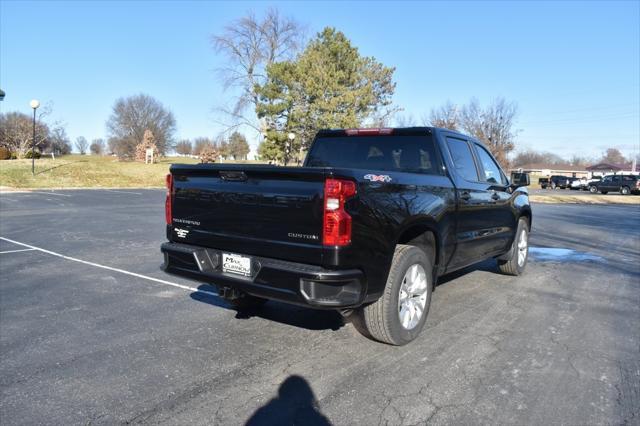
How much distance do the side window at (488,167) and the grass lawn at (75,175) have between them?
2619cm

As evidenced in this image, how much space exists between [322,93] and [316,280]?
32.4 m

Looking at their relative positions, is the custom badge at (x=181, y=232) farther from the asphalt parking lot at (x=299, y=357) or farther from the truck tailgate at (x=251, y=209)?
the asphalt parking lot at (x=299, y=357)

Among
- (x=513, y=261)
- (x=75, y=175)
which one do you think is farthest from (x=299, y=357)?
(x=75, y=175)

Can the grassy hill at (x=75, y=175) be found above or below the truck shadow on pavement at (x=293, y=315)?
above

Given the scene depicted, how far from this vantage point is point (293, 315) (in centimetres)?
477

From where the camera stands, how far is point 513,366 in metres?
3.59

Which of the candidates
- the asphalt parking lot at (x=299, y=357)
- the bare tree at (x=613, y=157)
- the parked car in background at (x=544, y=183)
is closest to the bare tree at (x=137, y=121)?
the parked car in background at (x=544, y=183)

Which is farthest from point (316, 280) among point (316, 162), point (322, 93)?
point (322, 93)

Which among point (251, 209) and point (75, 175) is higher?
point (75, 175)

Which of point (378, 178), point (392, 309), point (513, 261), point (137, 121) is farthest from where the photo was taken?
point (137, 121)

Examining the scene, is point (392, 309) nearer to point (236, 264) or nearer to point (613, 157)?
point (236, 264)

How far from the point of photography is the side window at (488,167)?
5.67 m

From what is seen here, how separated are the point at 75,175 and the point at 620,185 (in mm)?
45900

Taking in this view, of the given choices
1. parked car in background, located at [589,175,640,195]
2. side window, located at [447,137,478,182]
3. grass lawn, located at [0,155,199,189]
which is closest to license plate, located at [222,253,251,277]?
side window, located at [447,137,478,182]
